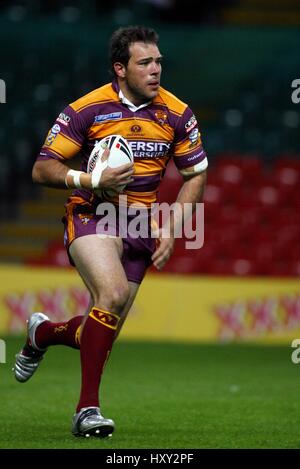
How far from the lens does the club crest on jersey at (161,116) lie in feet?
24.2

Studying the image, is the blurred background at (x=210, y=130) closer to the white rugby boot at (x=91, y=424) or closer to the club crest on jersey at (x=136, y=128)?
the club crest on jersey at (x=136, y=128)

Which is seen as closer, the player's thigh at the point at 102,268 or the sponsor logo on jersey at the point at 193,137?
the player's thigh at the point at 102,268

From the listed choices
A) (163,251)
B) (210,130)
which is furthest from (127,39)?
(210,130)

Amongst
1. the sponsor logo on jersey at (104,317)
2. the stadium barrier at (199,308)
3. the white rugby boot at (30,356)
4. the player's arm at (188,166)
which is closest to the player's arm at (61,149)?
the player's arm at (188,166)

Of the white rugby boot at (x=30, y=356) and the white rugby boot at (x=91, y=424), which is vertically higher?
the white rugby boot at (x=30, y=356)

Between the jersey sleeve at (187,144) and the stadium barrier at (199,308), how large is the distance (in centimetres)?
714

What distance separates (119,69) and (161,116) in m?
0.37

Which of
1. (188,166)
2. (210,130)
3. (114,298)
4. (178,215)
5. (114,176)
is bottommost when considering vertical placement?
(114,298)

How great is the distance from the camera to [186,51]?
19.7 metres

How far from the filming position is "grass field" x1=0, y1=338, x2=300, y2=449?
6.93 meters

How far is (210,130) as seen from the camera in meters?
18.3

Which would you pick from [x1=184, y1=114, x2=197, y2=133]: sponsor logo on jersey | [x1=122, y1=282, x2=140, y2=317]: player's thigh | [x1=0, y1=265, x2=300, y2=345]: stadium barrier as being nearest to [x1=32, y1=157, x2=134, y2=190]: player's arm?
[x1=184, y1=114, x2=197, y2=133]: sponsor logo on jersey

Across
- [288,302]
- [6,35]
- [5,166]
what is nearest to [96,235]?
[288,302]

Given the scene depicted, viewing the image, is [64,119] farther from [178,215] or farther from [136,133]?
[178,215]
